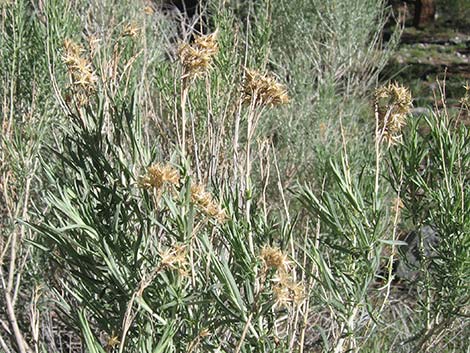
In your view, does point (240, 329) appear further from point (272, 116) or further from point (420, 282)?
point (272, 116)

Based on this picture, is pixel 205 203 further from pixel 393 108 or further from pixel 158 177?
pixel 393 108

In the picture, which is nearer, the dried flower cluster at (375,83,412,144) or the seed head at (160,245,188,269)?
the seed head at (160,245,188,269)

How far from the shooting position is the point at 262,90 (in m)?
1.64

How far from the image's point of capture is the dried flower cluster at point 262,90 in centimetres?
163

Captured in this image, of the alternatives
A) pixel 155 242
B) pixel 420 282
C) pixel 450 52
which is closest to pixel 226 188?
pixel 155 242

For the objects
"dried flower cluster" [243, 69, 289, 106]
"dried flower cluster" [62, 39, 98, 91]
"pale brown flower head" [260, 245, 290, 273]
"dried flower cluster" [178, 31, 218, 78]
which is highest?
"dried flower cluster" [178, 31, 218, 78]

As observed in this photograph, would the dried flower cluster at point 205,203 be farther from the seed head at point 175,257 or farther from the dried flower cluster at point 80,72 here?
the dried flower cluster at point 80,72

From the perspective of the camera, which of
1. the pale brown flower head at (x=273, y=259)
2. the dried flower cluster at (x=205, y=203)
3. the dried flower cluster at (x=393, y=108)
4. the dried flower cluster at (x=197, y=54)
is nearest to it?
the pale brown flower head at (x=273, y=259)

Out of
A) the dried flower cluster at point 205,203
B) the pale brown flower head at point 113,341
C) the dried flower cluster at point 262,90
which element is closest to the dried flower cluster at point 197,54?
the dried flower cluster at point 262,90

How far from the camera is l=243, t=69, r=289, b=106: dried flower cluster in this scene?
5.34 ft

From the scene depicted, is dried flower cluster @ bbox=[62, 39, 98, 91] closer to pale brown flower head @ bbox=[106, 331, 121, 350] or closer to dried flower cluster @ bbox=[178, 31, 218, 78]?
dried flower cluster @ bbox=[178, 31, 218, 78]

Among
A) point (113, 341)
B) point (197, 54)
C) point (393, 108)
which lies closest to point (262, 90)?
point (197, 54)

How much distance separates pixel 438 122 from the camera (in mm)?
1878

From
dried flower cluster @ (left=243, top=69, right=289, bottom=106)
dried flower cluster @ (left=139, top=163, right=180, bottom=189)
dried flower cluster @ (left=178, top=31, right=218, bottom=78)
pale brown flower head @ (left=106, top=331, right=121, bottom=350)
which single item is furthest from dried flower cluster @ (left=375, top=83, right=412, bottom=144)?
pale brown flower head @ (left=106, top=331, right=121, bottom=350)
